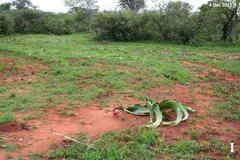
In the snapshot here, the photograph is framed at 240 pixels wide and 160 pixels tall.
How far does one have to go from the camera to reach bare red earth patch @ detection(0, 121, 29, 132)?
11.2ft

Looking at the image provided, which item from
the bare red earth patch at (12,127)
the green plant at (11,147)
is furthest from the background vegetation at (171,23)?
the green plant at (11,147)

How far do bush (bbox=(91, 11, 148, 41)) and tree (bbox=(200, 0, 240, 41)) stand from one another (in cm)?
A: 424

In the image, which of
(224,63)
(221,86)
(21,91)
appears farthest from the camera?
(224,63)

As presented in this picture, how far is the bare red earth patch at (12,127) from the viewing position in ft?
11.2

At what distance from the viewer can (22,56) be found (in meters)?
9.10

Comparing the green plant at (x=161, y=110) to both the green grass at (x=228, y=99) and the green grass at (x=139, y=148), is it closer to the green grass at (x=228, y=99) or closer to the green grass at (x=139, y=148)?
the green grass at (x=139, y=148)

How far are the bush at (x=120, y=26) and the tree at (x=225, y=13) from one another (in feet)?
13.9

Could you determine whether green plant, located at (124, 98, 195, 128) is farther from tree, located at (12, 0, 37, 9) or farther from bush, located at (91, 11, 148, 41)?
tree, located at (12, 0, 37, 9)

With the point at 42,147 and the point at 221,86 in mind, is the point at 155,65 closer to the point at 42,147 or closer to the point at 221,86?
the point at 221,86

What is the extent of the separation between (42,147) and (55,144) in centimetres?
16

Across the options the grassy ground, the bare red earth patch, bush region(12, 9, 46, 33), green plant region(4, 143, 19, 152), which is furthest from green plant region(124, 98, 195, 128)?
bush region(12, 9, 46, 33)

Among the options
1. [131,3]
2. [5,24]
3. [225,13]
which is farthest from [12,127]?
[131,3]

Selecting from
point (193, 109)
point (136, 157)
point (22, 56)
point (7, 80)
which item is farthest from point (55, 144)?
point (22, 56)

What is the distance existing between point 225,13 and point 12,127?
14.5 meters
